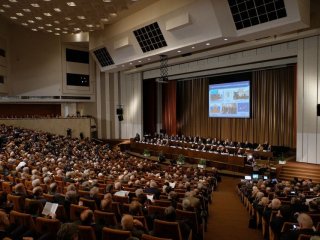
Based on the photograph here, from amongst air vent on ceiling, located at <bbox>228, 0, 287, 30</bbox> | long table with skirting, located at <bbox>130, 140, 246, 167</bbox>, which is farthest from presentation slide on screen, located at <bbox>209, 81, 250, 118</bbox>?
air vent on ceiling, located at <bbox>228, 0, 287, 30</bbox>

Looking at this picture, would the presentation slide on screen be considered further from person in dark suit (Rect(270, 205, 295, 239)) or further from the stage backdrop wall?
person in dark suit (Rect(270, 205, 295, 239))

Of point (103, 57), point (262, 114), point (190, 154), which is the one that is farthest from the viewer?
point (103, 57)

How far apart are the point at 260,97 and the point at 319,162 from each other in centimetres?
625

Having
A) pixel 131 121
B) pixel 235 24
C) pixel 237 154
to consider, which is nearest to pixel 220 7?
pixel 235 24

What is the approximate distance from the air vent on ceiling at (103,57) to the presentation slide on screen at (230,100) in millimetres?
7333

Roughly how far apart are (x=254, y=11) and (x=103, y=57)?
12.6m

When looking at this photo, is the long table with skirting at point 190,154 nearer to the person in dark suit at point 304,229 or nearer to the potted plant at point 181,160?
the potted plant at point 181,160

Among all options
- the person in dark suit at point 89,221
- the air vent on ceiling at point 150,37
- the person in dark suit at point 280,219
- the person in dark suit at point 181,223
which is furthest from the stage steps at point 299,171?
the person in dark suit at point 89,221

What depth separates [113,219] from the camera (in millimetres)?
4094

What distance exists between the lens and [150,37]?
16000 mm

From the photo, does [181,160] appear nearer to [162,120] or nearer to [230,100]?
[230,100]

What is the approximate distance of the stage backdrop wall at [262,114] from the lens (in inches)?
648

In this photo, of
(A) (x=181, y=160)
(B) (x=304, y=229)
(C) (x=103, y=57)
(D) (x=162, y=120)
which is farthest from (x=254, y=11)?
(D) (x=162, y=120)

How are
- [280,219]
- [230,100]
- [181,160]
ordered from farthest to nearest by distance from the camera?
[230,100], [181,160], [280,219]
